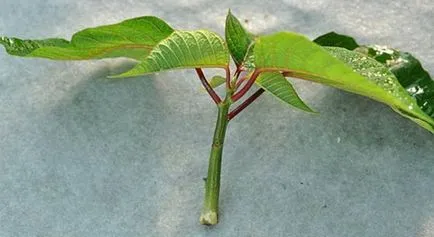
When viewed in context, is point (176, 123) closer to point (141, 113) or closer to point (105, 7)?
point (141, 113)

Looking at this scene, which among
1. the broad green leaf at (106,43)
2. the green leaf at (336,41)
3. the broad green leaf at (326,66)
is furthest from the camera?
the green leaf at (336,41)

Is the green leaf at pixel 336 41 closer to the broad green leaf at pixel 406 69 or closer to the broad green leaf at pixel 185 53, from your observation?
the broad green leaf at pixel 406 69

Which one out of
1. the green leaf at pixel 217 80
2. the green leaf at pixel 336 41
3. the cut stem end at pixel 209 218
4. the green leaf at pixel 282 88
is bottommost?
the cut stem end at pixel 209 218

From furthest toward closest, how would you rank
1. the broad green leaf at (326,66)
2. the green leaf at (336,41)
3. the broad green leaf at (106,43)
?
the green leaf at (336,41) < the broad green leaf at (106,43) < the broad green leaf at (326,66)

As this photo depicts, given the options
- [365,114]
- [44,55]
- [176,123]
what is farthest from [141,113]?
[365,114]

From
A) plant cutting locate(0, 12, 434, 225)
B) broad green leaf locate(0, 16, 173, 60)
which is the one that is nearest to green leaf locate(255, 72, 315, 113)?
plant cutting locate(0, 12, 434, 225)

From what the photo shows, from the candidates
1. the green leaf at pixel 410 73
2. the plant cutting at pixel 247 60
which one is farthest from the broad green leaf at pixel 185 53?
the green leaf at pixel 410 73

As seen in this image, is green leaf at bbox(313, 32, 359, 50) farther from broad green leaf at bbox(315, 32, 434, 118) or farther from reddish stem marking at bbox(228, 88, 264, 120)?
reddish stem marking at bbox(228, 88, 264, 120)

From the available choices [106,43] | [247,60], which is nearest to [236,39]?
[247,60]

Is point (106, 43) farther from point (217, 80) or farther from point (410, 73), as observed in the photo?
point (410, 73)

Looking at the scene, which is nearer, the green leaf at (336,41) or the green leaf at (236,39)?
the green leaf at (236,39)

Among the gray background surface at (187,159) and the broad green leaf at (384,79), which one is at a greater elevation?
the broad green leaf at (384,79)
